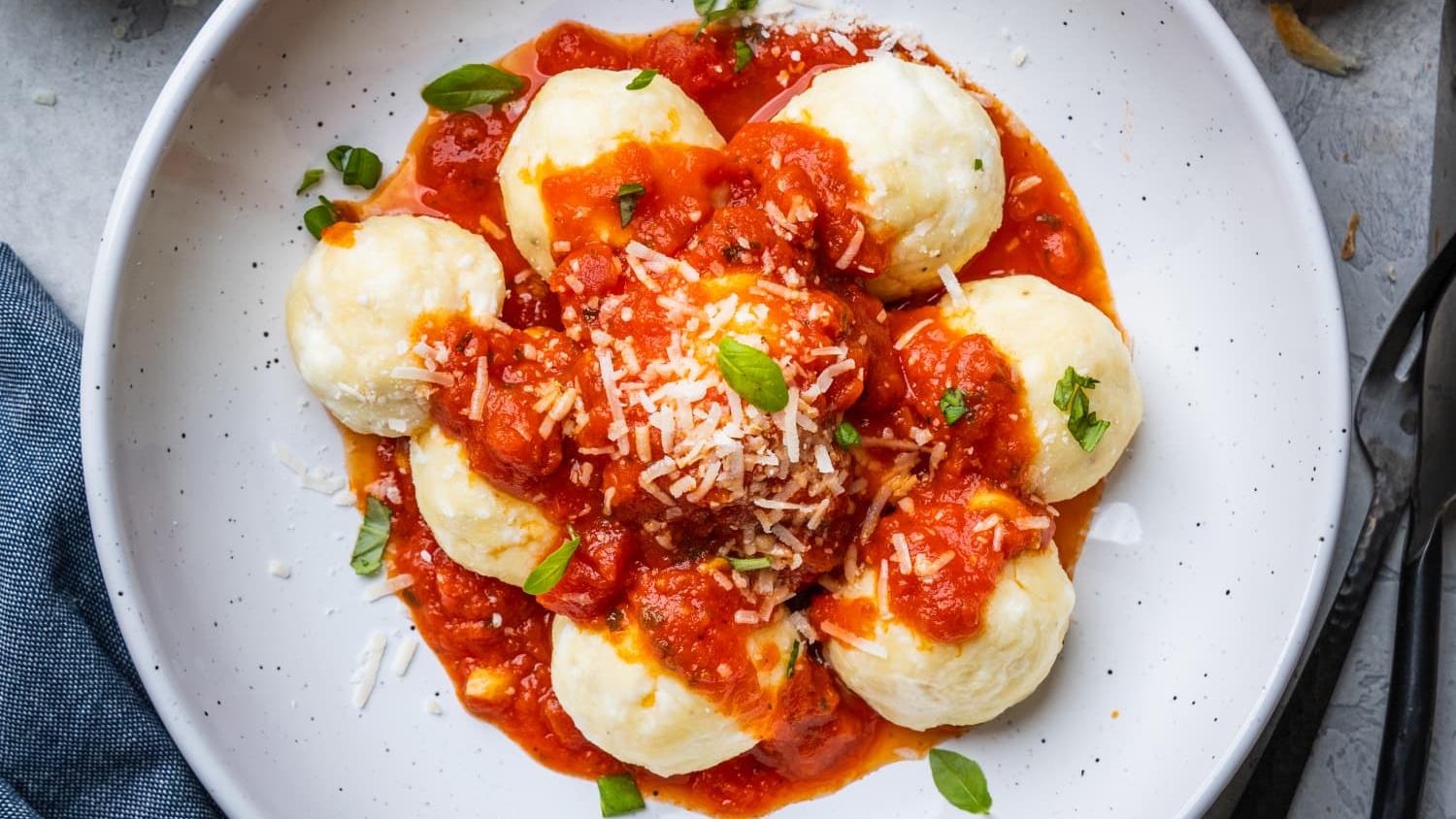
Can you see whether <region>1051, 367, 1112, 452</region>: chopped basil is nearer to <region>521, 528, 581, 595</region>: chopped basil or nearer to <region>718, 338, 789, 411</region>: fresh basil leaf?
<region>718, 338, 789, 411</region>: fresh basil leaf

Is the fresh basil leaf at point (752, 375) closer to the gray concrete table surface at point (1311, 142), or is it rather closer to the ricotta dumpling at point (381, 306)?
the ricotta dumpling at point (381, 306)

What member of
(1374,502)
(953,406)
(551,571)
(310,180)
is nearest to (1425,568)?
(1374,502)

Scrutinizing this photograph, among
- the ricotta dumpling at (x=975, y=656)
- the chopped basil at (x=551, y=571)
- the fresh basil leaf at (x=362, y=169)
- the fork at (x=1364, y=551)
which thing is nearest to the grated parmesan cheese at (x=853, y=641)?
the ricotta dumpling at (x=975, y=656)

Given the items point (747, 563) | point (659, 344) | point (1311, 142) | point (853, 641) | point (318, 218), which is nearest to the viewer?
point (659, 344)

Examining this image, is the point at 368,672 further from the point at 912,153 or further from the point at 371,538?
the point at 912,153

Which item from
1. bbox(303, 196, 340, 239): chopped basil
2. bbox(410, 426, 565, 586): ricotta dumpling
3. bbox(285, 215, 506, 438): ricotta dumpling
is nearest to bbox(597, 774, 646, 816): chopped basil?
bbox(410, 426, 565, 586): ricotta dumpling
